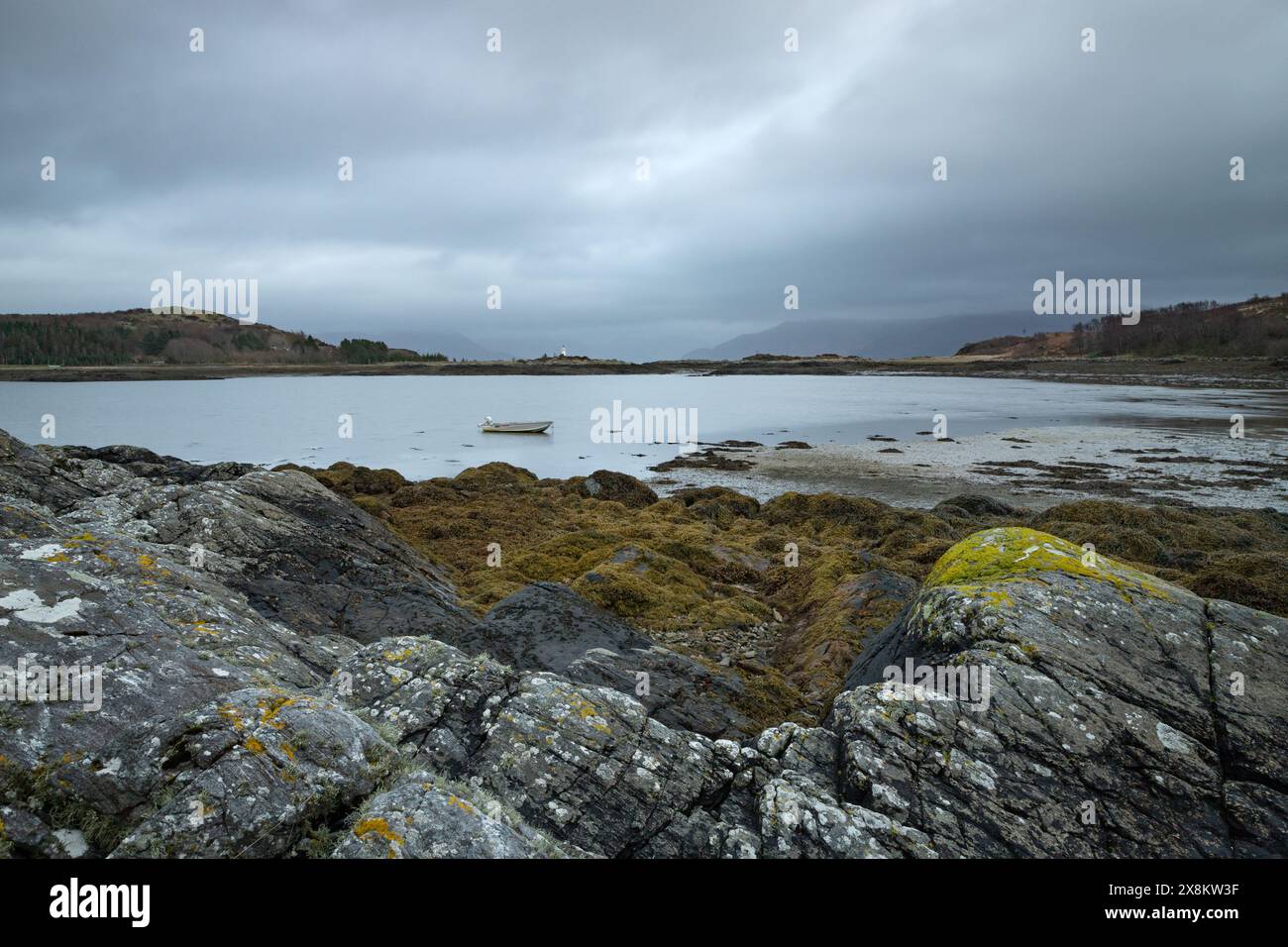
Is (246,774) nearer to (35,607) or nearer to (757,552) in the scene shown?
Result: (35,607)

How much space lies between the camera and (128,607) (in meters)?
6.09

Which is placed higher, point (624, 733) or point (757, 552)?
point (624, 733)

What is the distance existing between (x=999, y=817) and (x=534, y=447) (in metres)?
53.8

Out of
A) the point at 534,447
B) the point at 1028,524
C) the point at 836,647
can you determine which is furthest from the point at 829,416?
the point at 836,647

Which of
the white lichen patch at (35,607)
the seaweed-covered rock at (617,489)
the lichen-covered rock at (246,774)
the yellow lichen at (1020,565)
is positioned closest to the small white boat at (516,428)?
the seaweed-covered rock at (617,489)

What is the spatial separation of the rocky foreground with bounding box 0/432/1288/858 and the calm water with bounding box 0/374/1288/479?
1474 inches

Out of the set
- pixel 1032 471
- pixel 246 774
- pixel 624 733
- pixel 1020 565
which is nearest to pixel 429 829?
pixel 246 774

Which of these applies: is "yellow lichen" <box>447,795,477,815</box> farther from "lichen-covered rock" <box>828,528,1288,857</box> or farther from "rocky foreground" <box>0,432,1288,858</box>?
"lichen-covered rock" <box>828,528,1288,857</box>

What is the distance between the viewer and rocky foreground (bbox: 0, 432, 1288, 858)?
4.17m

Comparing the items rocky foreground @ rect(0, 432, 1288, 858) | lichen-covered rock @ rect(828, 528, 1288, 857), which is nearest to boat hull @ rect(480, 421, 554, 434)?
rocky foreground @ rect(0, 432, 1288, 858)

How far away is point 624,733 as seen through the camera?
629cm

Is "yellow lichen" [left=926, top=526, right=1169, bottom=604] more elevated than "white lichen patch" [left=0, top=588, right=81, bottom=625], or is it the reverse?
"white lichen patch" [left=0, top=588, right=81, bottom=625]

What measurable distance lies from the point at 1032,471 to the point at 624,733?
45.3m
